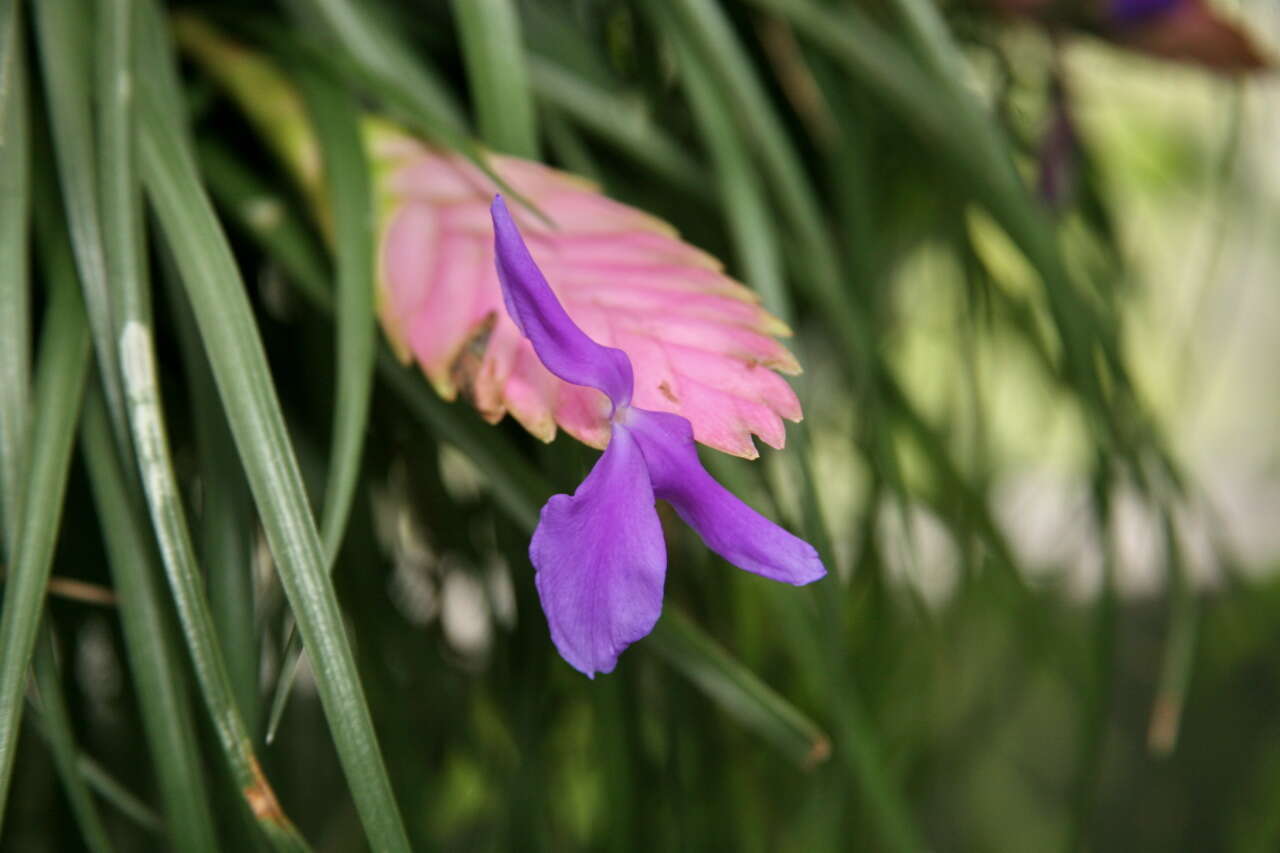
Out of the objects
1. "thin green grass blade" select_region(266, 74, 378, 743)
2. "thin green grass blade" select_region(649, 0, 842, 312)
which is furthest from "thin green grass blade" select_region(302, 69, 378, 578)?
"thin green grass blade" select_region(649, 0, 842, 312)

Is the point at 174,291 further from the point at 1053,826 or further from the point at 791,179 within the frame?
the point at 1053,826

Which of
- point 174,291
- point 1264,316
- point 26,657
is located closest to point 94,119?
point 174,291

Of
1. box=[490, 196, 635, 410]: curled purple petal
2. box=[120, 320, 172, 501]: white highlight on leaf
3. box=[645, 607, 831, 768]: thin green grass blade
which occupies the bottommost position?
box=[645, 607, 831, 768]: thin green grass blade

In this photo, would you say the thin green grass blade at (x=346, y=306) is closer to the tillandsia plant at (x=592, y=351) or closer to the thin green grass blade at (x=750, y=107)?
the tillandsia plant at (x=592, y=351)

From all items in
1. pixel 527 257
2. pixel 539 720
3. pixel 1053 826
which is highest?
pixel 527 257

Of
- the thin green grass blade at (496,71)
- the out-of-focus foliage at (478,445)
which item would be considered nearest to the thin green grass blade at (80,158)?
the out-of-focus foliage at (478,445)

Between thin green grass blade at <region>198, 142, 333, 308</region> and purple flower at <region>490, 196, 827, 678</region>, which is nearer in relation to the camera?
purple flower at <region>490, 196, 827, 678</region>

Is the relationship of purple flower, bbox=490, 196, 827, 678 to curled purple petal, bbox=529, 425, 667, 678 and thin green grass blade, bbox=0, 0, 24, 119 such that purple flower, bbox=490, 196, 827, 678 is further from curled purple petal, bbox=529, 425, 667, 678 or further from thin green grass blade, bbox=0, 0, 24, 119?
thin green grass blade, bbox=0, 0, 24, 119
